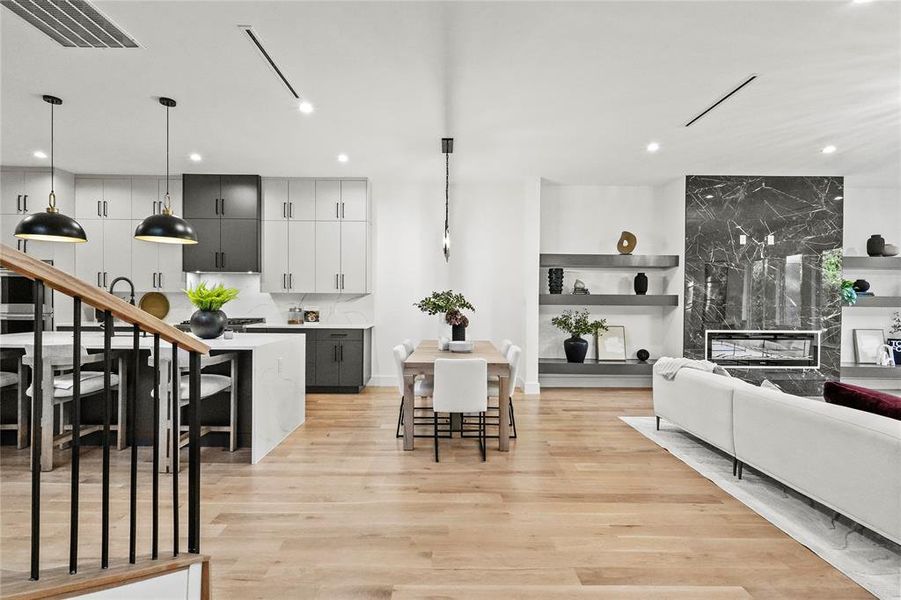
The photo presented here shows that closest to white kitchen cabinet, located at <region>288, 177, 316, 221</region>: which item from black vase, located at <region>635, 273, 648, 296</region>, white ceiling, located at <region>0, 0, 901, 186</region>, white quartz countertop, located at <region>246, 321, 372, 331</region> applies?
white ceiling, located at <region>0, 0, 901, 186</region>

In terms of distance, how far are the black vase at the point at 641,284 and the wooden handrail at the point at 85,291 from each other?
565 cm

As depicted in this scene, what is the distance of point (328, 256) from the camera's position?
632 centimetres

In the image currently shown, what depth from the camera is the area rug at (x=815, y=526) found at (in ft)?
6.90

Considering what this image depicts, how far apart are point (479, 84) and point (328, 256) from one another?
3.51m

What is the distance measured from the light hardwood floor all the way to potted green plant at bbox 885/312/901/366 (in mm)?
4729

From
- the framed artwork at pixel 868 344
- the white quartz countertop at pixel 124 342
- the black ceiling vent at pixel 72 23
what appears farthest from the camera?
the framed artwork at pixel 868 344

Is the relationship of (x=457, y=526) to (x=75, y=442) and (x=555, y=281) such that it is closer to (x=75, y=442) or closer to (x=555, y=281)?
(x=75, y=442)

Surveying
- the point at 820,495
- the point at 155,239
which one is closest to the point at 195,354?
the point at 155,239

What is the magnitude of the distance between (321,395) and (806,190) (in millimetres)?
6401

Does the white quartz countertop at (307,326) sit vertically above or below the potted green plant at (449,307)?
below

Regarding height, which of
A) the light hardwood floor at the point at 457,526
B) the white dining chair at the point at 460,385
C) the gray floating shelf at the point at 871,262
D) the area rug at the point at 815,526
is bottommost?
the light hardwood floor at the point at 457,526

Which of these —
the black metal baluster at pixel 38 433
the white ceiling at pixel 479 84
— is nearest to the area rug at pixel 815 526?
the white ceiling at pixel 479 84

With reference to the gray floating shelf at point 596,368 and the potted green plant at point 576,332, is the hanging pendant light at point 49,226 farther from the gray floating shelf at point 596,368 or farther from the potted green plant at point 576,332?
the potted green plant at point 576,332

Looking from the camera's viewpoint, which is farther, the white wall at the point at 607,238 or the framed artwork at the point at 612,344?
the white wall at the point at 607,238
